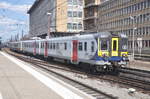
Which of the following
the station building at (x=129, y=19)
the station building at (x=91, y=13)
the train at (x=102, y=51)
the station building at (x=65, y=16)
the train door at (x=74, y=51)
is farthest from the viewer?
the station building at (x=91, y=13)

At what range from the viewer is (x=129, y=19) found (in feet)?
227

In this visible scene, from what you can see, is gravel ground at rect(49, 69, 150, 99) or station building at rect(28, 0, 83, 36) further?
station building at rect(28, 0, 83, 36)

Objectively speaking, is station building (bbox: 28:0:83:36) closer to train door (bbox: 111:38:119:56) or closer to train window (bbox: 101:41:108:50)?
train door (bbox: 111:38:119:56)

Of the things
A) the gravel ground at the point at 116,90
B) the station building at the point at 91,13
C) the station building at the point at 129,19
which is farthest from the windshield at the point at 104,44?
the station building at the point at 91,13

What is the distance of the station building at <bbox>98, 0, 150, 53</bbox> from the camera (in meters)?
63.3

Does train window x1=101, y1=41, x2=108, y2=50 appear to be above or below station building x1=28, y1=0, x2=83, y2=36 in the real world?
below

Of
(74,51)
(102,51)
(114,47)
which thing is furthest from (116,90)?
(74,51)

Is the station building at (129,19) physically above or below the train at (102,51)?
above

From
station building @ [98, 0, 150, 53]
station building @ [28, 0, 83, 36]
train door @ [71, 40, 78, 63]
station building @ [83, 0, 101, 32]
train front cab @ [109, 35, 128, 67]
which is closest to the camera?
train front cab @ [109, 35, 128, 67]

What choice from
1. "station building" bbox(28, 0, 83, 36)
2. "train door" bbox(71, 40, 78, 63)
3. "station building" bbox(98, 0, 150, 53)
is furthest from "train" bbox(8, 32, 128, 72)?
"station building" bbox(28, 0, 83, 36)

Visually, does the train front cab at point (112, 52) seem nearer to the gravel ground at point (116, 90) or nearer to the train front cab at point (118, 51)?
the train front cab at point (118, 51)

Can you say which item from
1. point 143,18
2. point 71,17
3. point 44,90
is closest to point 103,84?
point 44,90

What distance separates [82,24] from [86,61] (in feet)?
212

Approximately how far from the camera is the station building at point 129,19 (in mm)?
63287
